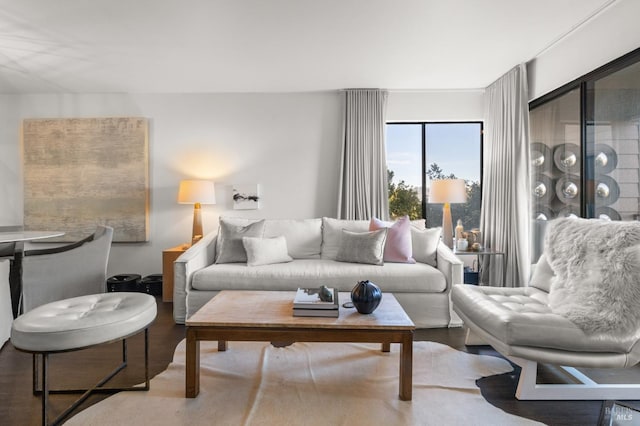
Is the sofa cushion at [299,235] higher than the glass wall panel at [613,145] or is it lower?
lower

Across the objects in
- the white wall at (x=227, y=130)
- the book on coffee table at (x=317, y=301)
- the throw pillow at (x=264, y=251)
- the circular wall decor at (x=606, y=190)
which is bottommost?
the book on coffee table at (x=317, y=301)

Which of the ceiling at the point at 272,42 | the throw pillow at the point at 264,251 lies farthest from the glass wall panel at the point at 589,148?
the throw pillow at the point at 264,251

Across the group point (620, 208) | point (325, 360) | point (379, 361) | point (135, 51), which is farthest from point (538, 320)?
point (135, 51)

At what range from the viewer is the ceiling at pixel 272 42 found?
8.45 feet

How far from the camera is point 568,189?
10.5 feet

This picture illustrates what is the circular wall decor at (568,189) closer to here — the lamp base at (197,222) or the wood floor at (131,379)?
the wood floor at (131,379)

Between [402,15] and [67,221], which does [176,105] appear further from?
[402,15]

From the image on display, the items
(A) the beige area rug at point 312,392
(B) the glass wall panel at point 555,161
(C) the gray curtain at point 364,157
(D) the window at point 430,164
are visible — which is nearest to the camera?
(A) the beige area rug at point 312,392

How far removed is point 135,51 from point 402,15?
2.33 m

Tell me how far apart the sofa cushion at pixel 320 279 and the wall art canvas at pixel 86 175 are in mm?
1870

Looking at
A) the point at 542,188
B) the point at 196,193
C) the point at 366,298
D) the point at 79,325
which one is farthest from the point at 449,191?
the point at 79,325

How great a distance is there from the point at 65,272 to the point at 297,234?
198 cm

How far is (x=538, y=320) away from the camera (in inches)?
71.9

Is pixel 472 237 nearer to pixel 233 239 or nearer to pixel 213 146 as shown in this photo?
pixel 233 239
